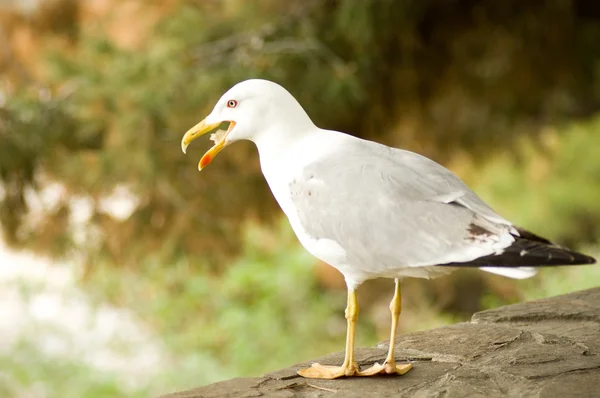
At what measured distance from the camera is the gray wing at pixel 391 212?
4.14 feet

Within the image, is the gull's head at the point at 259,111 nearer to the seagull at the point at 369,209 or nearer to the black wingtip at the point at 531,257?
the seagull at the point at 369,209

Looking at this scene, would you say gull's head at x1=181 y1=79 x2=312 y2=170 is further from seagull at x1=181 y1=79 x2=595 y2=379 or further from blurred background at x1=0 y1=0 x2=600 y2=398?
blurred background at x1=0 y1=0 x2=600 y2=398

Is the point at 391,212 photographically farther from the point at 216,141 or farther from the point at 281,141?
the point at 216,141

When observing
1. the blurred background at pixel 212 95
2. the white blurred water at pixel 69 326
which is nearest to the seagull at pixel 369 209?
the blurred background at pixel 212 95

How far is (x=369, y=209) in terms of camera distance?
51.3 inches

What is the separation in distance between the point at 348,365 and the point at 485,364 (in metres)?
0.27

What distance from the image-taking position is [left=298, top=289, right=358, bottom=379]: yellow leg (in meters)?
1.39

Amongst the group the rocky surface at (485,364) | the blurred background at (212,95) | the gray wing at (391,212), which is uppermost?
the blurred background at (212,95)

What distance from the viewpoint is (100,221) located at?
2.71 metres

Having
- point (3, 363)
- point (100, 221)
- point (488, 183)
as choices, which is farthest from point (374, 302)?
point (100, 221)

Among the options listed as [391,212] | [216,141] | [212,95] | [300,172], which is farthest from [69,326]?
[391,212]

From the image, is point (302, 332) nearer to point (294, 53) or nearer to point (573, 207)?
point (573, 207)

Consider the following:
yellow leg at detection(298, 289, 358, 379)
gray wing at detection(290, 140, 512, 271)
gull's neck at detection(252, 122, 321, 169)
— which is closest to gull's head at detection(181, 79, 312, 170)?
gull's neck at detection(252, 122, 321, 169)

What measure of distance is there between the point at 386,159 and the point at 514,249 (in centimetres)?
28
